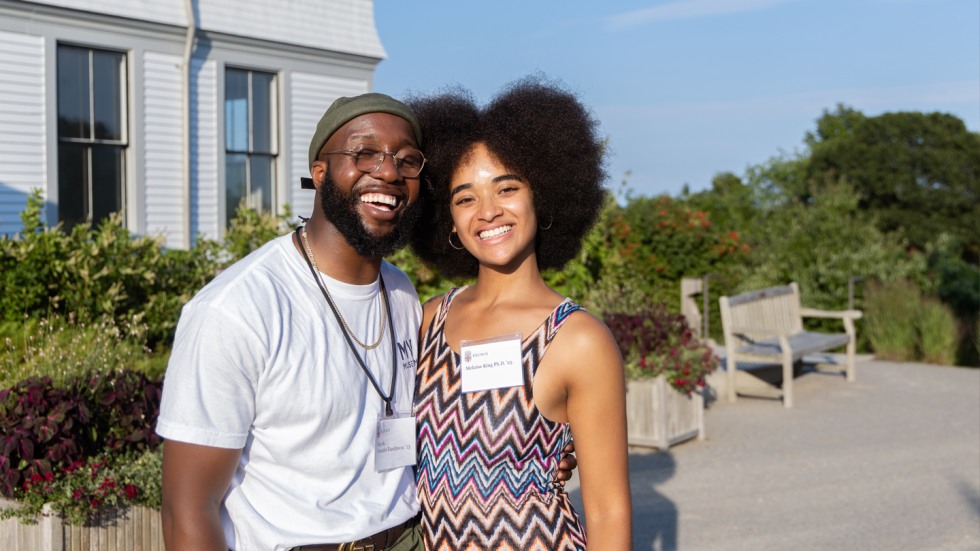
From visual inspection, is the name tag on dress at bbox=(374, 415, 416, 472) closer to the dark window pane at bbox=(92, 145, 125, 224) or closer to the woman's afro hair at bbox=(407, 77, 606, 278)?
the woman's afro hair at bbox=(407, 77, 606, 278)

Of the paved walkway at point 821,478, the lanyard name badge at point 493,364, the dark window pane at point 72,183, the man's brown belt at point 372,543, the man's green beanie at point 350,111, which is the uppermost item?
the dark window pane at point 72,183

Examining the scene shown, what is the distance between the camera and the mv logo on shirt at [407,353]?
2.71 m

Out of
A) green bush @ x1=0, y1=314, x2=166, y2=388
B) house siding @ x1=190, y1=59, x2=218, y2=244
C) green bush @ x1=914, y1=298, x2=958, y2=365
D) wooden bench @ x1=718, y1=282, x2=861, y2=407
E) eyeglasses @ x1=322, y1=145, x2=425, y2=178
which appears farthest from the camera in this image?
green bush @ x1=914, y1=298, x2=958, y2=365

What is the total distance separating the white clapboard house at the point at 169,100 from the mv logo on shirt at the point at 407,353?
26.6 ft

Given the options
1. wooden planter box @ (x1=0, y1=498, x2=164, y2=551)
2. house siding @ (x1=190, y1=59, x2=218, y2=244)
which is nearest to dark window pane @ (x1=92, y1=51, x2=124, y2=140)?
house siding @ (x1=190, y1=59, x2=218, y2=244)

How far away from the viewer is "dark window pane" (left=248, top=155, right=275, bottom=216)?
13367 mm

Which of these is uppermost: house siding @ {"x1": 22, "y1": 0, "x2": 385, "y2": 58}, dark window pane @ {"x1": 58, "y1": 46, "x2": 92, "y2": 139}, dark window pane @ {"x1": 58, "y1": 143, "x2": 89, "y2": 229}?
house siding @ {"x1": 22, "y1": 0, "x2": 385, "y2": 58}

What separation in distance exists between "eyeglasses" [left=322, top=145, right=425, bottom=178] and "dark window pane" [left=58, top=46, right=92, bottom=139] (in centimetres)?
999

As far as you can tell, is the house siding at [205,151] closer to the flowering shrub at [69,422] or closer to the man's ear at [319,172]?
the flowering shrub at [69,422]

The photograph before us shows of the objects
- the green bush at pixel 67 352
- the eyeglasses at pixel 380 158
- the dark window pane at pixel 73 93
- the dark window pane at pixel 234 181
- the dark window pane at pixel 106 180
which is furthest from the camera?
the dark window pane at pixel 234 181

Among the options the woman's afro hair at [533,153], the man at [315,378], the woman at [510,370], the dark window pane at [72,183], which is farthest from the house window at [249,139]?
the man at [315,378]

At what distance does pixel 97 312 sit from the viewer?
331 inches

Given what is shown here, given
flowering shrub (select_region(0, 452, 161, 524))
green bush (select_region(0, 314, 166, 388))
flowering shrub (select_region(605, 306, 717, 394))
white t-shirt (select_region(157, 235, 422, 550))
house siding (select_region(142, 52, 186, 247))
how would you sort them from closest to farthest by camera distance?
1. white t-shirt (select_region(157, 235, 422, 550))
2. flowering shrub (select_region(0, 452, 161, 524))
3. green bush (select_region(0, 314, 166, 388))
4. flowering shrub (select_region(605, 306, 717, 394))
5. house siding (select_region(142, 52, 186, 247))

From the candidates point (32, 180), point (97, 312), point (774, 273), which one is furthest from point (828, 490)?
point (774, 273)
